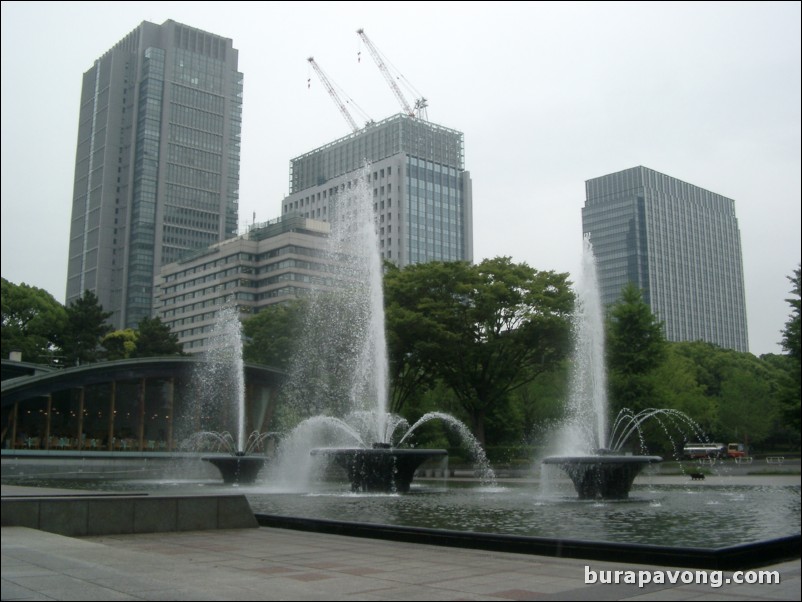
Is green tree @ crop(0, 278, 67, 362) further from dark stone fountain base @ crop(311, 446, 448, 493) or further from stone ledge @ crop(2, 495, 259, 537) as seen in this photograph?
stone ledge @ crop(2, 495, 259, 537)

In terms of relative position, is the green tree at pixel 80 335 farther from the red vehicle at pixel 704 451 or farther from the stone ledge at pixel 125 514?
the stone ledge at pixel 125 514

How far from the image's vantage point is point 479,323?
40.7m

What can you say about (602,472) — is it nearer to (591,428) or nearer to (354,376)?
(591,428)

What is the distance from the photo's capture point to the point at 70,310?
232 feet

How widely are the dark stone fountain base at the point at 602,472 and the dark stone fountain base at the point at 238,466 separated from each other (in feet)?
42.0

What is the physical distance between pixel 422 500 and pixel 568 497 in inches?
148

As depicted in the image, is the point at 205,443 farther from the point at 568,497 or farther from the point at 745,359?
the point at 745,359

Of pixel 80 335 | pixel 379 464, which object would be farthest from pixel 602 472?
pixel 80 335

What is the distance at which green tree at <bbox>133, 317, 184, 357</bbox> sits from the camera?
2972 inches

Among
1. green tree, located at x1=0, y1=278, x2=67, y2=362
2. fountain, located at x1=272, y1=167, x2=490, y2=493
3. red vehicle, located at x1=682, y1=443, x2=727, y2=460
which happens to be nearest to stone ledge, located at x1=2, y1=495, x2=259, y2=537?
fountain, located at x1=272, y1=167, x2=490, y2=493

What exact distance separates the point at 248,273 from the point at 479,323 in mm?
84145

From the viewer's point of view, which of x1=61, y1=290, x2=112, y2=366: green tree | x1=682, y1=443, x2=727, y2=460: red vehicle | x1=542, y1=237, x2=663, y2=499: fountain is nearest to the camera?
x1=542, y1=237, x2=663, y2=499: fountain

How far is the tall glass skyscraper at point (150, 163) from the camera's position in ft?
532

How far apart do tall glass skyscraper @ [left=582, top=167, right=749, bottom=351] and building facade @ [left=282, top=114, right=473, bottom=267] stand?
126 ft
